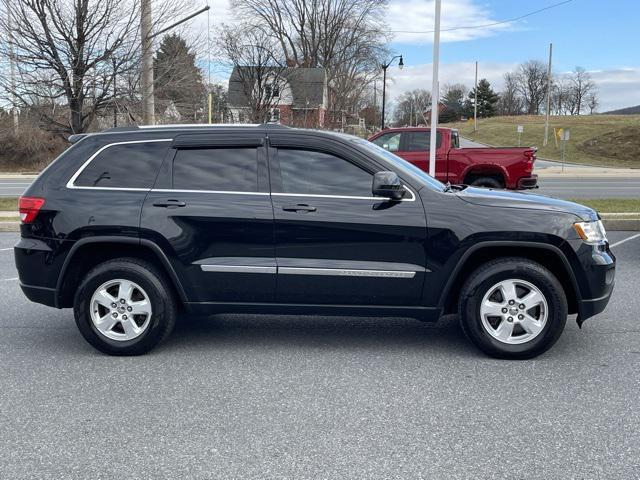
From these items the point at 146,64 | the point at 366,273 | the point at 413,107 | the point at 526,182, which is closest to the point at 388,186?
the point at 366,273

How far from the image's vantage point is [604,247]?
16.1ft

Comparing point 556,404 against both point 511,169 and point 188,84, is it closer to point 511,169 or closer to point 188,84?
point 511,169

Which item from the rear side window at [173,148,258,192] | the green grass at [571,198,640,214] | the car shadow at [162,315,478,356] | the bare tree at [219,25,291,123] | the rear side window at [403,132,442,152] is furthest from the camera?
the bare tree at [219,25,291,123]

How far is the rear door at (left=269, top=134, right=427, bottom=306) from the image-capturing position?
477 centimetres

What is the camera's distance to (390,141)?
1530 cm

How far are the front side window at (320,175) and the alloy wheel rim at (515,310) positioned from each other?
126 centimetres

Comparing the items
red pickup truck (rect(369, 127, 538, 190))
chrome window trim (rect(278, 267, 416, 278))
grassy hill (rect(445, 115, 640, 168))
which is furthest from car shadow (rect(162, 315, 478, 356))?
grassy hill (rect(445, 115, 640, 168))

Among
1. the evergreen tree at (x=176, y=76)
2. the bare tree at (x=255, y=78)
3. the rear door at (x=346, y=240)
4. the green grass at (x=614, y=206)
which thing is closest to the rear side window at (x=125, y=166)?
the rear door at (x=346, y=240)

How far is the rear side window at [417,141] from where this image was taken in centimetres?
1508

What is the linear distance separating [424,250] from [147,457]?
2.48 m

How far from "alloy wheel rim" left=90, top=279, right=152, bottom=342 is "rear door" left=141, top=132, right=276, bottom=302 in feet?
1.27

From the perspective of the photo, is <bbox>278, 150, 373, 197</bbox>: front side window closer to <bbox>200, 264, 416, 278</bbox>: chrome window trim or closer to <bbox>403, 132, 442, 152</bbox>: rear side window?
<bbox>200, 264, 416, 278</bbox>: chrome window trim

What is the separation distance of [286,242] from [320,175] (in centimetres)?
60

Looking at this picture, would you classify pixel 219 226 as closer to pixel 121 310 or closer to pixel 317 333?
pixel 121 310
